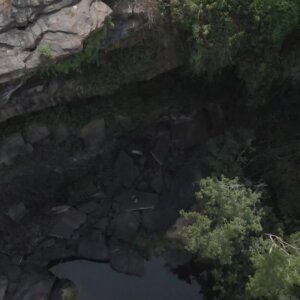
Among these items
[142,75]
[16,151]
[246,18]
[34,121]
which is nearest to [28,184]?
[16,151]

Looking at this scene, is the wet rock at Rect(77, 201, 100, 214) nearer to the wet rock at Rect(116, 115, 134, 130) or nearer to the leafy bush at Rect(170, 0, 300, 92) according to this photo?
the wet rock at Rect(116, 115, 134, 130)

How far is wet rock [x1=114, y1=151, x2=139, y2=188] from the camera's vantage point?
1105cm

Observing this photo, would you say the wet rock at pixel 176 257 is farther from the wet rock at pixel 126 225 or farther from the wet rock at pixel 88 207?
the wet rock at pixel 88 207

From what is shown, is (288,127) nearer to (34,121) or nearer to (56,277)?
(34,121)

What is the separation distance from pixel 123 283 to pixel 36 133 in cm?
385

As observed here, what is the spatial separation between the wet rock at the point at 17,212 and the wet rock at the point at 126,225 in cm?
199

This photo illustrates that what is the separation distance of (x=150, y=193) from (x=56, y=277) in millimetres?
2788

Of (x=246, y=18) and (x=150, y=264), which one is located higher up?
(x=246, y=18)

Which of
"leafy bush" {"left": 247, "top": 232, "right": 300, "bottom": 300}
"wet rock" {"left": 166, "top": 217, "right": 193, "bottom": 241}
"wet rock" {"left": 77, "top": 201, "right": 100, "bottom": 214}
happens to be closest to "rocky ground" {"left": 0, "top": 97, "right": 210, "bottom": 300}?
"wet rock" {"left": 77, "top": 201, "right": 100, "bottom": 214}

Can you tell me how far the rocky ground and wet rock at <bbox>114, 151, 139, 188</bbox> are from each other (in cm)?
2

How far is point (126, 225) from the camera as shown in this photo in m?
11.0

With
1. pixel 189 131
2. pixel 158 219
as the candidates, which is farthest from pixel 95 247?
pixel 189 131

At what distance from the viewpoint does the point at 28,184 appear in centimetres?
1080

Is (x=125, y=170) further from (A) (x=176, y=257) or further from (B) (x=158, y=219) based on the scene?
(A) (x=176, y=257)
